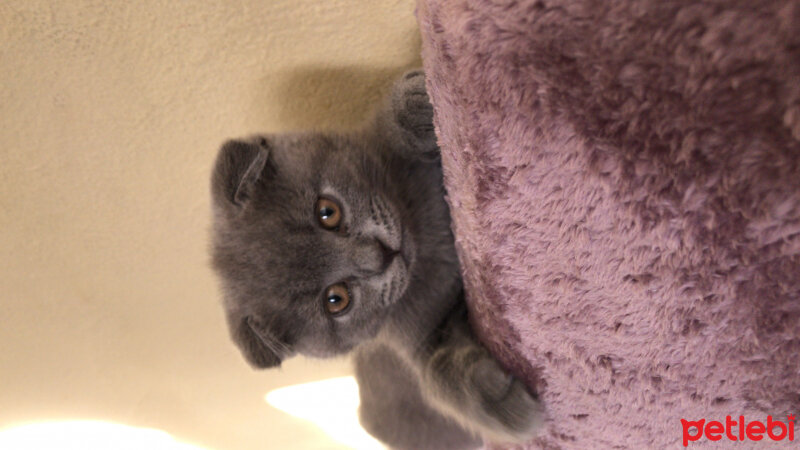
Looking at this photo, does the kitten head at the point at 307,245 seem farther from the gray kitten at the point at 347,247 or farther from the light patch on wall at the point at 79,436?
the light patch on wall at the point at 79,436

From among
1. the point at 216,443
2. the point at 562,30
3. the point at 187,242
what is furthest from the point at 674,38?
the point at 216,443

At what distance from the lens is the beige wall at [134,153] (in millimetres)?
887

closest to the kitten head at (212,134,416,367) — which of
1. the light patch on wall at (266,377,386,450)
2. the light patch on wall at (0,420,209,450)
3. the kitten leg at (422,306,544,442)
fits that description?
the kitten leg at (422,306,544,442)

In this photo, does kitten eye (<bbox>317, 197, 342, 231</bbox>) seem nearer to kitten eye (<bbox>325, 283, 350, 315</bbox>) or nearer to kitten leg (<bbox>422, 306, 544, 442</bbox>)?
kitten eye (<bbox>325, 283, 350, 315</bbox>)

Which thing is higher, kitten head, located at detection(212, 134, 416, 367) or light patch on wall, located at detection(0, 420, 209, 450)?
kitten head, located at detection(212, 134, 416, 367)

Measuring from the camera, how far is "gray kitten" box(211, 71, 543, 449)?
825mm

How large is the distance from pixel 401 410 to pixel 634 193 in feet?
2.49

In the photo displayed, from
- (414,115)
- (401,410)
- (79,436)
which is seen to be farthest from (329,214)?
(79,436)

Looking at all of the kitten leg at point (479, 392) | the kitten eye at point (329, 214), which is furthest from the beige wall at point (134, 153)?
the kitten leg at point (479, 392)

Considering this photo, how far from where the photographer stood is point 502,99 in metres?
0.50

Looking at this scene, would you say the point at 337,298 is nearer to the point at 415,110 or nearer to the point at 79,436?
the point at 415,110

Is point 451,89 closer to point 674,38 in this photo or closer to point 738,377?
point 674,38

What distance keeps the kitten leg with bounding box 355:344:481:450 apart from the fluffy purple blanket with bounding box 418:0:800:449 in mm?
429

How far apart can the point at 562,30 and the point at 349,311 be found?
551 millimetres
